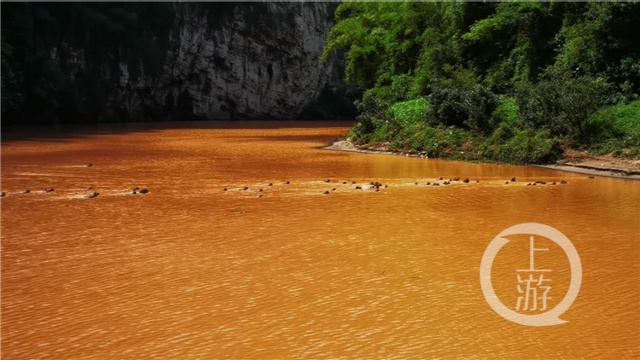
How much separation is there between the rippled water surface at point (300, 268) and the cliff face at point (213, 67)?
39.2 metres

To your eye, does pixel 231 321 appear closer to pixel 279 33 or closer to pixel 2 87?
pixel 2 87

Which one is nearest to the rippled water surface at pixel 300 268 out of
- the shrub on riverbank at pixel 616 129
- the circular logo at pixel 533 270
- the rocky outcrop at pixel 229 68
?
the circular logo at pixel 533 270

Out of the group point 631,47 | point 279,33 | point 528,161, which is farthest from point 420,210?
point 279,33

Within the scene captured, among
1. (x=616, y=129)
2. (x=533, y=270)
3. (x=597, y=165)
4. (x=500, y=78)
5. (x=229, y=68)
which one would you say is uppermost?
(x=229, y=68)

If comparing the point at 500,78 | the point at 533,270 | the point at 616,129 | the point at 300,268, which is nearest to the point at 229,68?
the point at 500,78

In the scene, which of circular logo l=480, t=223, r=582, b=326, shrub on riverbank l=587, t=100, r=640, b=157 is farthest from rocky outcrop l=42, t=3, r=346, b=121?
circular logo l=480, t=223, r=582, b=326

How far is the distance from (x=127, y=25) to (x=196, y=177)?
41382 mm

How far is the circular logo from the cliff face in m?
44.9

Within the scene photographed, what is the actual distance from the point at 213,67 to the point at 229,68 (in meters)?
1.59

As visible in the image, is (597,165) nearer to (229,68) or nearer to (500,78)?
(500,78)

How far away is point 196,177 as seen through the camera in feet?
59.6

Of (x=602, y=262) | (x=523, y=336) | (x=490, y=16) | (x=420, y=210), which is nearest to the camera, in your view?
(x=523, y=336)

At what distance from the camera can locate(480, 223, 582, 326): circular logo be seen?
271 inches

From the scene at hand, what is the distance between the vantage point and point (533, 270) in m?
8.49
